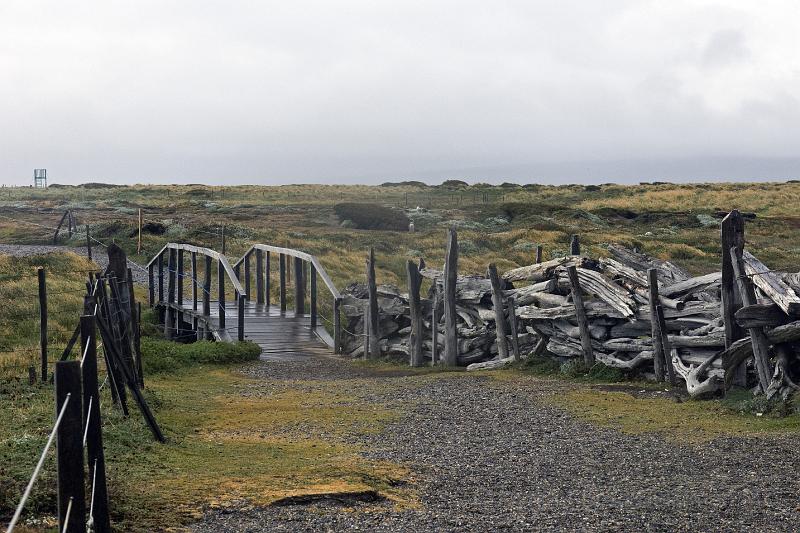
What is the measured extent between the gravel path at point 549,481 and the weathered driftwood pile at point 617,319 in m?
2.37

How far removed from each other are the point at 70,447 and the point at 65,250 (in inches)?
1497

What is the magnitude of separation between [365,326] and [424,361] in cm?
170

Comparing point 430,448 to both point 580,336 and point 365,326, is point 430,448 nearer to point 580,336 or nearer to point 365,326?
point 580,336

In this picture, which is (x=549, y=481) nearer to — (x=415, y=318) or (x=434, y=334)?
(x=434, y=334)

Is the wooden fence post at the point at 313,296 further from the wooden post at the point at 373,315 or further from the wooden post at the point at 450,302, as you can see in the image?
the wooden post at the point at 450,302

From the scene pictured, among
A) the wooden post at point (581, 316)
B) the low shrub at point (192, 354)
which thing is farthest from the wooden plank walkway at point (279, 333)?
the wooden post at point (581, 316)

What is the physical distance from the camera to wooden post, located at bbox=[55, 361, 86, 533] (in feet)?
18.6

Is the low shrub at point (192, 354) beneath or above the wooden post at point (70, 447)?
beneath

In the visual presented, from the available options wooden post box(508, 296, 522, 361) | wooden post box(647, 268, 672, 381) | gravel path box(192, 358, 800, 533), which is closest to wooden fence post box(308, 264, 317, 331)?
wooden post box(508, 296, 522, 361)

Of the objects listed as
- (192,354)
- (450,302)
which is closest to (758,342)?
(450,302)

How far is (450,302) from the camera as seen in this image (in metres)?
19.2

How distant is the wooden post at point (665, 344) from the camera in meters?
15.2

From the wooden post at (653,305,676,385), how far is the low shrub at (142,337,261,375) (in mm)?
9218

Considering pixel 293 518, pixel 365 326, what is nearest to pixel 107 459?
pixel 293 518
